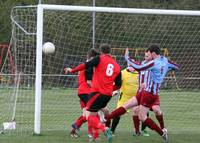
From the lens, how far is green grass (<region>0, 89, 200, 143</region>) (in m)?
12.5

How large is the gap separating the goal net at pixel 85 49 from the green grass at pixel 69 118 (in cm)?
3

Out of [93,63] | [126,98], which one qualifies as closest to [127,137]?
[126,98]

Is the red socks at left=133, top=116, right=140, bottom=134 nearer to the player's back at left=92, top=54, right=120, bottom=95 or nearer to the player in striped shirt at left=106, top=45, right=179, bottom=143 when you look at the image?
the player in striped shirt at left=106, top=45, right=179, bottom=143

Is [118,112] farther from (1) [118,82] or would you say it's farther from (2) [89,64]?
(2) [89,64]

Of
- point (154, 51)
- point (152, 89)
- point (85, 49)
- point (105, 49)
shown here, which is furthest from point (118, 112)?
point (85, 49)

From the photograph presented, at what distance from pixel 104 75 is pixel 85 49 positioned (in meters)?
5.82

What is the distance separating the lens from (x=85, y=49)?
17250mm

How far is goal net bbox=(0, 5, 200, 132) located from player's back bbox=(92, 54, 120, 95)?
1.96m

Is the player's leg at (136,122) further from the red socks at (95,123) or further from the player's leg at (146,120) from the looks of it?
the red socks at (95,123)

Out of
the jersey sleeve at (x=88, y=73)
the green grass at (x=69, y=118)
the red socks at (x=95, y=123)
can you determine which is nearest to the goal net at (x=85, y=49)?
the green grass at (x=69, y=118)

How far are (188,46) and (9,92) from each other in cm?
736

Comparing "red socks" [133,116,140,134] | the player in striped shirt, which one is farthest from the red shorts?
"red socks" [133,116,140,134]

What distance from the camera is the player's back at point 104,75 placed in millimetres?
11445

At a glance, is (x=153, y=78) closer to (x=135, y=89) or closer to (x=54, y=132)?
(x=135, y=89)
